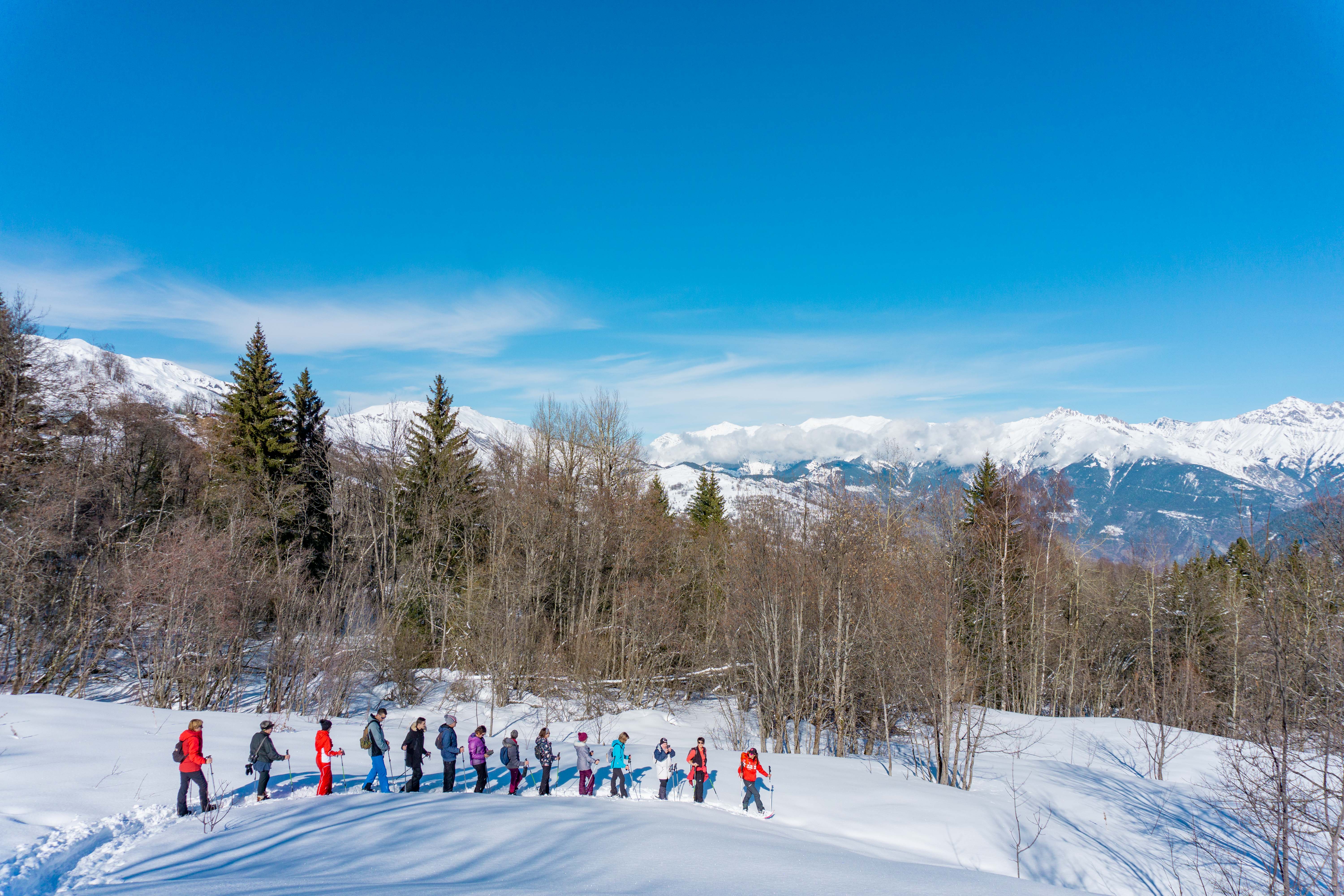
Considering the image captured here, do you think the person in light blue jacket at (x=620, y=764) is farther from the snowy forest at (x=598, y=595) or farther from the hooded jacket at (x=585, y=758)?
the snowy forest at (x=598, y=595)

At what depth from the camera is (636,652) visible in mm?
32094

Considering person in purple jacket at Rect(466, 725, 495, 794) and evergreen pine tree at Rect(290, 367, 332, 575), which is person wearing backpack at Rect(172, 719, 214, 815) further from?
evergreen pine tree at Rect(290, 367, 332, 575)

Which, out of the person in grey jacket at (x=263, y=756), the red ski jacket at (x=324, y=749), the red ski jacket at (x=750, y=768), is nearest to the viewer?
the person in grey jacket at (x=263, y=756)

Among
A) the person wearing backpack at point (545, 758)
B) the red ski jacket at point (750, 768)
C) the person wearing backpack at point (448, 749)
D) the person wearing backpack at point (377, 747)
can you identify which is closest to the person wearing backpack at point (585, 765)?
the person wearing backpack at point (545, 758)

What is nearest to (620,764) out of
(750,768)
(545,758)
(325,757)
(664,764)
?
(664,764)

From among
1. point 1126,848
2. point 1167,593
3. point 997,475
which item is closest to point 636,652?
point 1126,848

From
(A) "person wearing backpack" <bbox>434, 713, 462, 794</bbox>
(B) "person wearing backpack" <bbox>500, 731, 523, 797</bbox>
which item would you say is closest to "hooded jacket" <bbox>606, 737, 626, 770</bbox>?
(B) "person wearing backpack" <bbox>500, 731, 523, 797</bbox>

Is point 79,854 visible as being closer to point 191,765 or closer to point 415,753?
point 191,765

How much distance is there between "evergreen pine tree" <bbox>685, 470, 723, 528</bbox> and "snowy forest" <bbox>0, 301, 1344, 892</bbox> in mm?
7375

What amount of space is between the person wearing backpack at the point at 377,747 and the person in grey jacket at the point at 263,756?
1.61 metres

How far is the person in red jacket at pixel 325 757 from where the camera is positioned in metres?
12.5

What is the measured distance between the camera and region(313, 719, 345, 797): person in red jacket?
12.5 metres

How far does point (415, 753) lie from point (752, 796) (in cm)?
776

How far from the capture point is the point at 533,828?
35.8 ft
